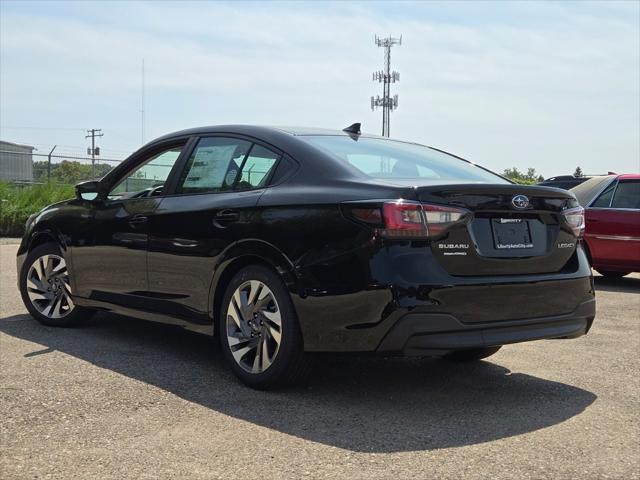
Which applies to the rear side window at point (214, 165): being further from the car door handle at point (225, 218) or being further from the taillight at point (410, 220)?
the taillight at point (410, 220)

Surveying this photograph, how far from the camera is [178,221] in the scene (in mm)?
5195

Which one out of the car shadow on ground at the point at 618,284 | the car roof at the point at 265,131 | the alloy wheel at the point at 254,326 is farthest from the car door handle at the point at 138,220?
the car shadow on ground at the point at 618,284

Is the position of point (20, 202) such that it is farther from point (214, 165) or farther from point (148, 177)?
point (214, 165)

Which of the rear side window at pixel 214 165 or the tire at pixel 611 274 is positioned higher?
the rear side window at pixel 214 165

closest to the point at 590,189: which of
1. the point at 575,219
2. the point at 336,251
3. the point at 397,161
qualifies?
the point at 575,219

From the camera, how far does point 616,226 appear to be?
33.9 feet

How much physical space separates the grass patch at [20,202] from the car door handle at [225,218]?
14163 mm

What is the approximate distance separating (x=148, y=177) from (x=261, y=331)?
6.29ft

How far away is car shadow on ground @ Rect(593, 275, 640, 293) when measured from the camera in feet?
33.1

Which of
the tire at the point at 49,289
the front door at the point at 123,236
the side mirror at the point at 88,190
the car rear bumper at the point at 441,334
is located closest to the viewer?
the car rear bumper at the point at 441,334

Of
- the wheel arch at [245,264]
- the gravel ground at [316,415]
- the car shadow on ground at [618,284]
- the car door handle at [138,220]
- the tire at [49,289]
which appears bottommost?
the car shadow on ground at [618,284]

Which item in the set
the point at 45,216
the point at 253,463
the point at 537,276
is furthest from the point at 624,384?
the point at 45,216

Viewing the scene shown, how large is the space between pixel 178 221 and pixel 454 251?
1947 millimetres

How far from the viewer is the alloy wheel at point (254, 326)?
14.7 feet
